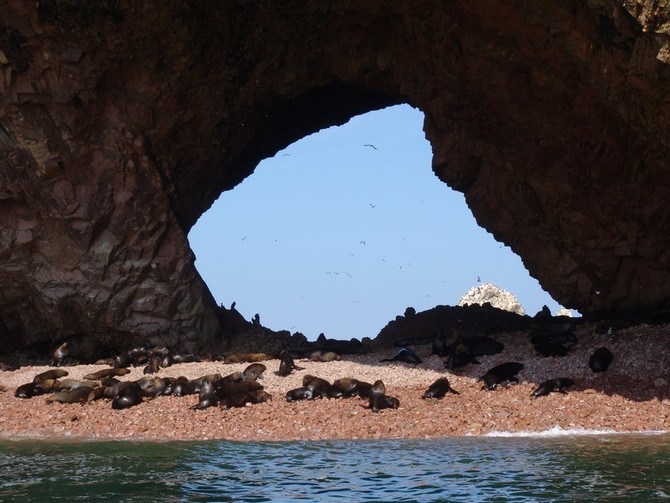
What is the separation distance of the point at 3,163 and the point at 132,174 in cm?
300

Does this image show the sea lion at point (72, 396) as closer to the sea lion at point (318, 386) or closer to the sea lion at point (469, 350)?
the sea lion at point (318, 386)

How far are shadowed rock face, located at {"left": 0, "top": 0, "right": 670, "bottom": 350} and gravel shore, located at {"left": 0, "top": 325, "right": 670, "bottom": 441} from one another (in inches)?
142

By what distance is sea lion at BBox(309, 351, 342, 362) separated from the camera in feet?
65.2

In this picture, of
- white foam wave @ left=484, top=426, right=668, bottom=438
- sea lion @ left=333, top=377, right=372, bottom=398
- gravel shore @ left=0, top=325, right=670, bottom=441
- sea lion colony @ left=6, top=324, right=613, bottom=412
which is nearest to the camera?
white foam wave @ left=484, top=426, right=668, bottom=438

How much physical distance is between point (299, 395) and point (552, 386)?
14.9ft

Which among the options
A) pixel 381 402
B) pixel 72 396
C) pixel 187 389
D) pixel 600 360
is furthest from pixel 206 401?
pixel 600 360

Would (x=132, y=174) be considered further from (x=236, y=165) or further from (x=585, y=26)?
(x=585, y=26)

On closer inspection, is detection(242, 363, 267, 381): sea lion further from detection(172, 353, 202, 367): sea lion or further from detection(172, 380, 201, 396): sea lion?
detection(172, 353, 202, 367): sea lion

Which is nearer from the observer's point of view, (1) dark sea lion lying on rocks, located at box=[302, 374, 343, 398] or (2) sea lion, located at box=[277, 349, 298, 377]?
(1) dark sea lion lying on rocks, located at box=[302, 374, 343, 398]

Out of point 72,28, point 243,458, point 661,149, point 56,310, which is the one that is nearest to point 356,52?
point 72,28

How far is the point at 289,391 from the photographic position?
15648 millimetres

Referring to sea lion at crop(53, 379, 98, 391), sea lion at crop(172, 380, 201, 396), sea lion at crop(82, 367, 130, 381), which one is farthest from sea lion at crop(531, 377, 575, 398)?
sea lion at crop(82, 367, 130, 381)

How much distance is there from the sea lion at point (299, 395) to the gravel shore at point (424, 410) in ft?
0.80

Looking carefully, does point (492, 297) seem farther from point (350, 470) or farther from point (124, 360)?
point (350, 470)
